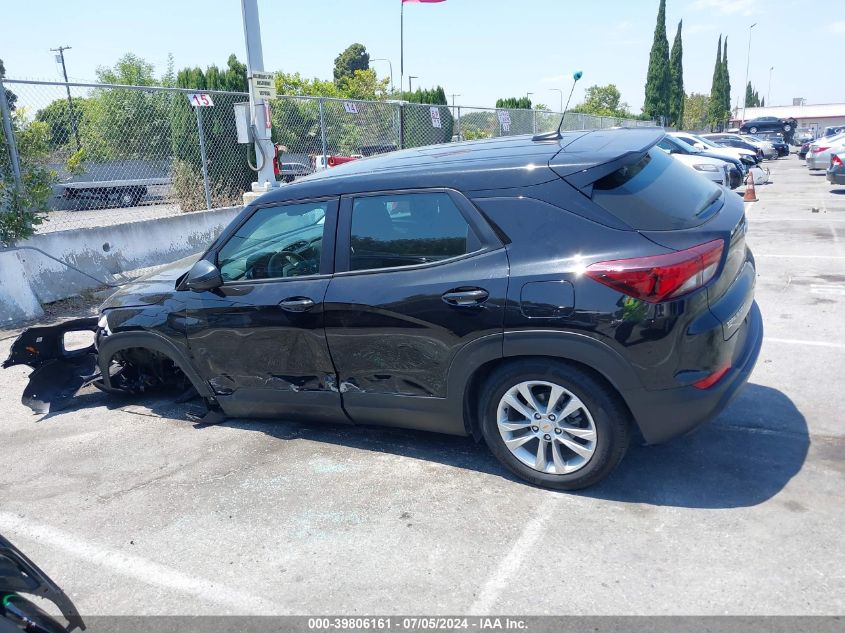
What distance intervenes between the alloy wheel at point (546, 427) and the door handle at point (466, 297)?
19.0 inches

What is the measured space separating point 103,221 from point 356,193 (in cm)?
761

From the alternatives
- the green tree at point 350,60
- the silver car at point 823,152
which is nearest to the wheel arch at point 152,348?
the silver car at point 823,152

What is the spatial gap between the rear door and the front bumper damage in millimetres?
2320

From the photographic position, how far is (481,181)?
3543 millimetres

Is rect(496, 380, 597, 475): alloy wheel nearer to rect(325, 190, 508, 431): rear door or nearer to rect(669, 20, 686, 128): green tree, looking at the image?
rect(325, 190, 508, 431): rear door

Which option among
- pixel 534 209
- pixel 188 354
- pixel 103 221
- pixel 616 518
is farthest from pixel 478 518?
pixel 103 221

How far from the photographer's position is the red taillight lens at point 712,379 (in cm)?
318

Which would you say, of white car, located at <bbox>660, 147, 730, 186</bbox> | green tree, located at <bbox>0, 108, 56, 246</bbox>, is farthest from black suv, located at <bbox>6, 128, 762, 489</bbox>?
white car, located at <bbox>660, 147, 730, 186</bbox>

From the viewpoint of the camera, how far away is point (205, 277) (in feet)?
13.8

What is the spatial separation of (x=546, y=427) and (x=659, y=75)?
193 ft

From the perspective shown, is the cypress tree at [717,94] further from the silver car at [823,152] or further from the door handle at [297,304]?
the door handle at [297,304]

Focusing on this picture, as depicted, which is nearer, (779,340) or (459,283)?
(459,283)

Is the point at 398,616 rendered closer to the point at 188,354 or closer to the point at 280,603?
the point at 280,603

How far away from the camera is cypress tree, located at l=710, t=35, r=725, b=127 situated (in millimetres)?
81250
